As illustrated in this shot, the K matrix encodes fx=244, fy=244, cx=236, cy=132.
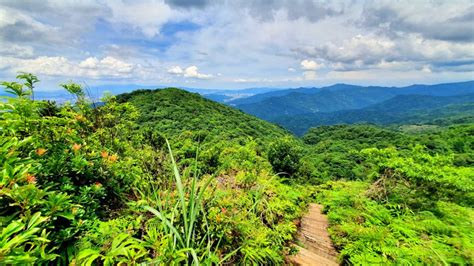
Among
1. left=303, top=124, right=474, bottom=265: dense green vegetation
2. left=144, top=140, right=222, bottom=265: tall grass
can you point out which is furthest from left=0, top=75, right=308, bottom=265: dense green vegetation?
left=303, top=124, right=474, bottom=265: dense green vegetation

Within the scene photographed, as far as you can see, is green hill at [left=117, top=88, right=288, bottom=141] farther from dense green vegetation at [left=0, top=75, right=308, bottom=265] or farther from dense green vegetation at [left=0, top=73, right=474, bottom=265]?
dense green vegetation at [left=0, top=75, right=308, bottom=265]

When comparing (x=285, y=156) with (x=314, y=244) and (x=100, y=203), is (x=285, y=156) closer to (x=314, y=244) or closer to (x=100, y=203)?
(x=314, y=244)

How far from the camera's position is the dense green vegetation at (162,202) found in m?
1.40

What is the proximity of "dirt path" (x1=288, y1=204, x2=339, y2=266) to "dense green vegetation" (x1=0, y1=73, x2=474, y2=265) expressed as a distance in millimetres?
176

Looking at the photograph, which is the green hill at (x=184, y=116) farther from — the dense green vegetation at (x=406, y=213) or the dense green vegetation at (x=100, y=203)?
the dense green vegetation at (x=100, y=203)

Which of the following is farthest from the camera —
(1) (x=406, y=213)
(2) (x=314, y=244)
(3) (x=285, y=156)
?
(3) (x=285, y=156)

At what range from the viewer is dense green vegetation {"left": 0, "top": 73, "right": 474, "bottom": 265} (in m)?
1.40

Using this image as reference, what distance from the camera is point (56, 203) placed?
139cm

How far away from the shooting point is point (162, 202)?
2.17 m

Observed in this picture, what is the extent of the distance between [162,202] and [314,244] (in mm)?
2866

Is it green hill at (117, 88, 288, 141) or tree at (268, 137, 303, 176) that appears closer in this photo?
tree at (268, 137, 303, 176)

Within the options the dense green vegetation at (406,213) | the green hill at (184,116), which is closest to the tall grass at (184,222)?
the dense green vegetation at (406,213)

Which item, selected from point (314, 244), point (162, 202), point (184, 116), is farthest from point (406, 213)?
point (184, 116)

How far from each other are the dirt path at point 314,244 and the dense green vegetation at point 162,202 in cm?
18
